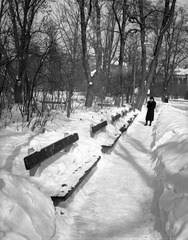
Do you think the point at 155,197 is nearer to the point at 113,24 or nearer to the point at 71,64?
the point at 71,64

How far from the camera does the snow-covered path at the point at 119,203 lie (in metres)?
3.32

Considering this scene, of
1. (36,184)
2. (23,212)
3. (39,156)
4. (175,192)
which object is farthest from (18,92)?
(23,212)

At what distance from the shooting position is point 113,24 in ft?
81.6

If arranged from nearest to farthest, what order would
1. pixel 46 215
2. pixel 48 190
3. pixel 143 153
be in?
1. pixel 46 215
2. pixel 48 190
3. pixel 143 153

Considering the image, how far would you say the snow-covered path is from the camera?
10.9 ft

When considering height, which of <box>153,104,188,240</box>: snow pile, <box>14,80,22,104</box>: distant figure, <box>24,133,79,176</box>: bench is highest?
<box>14,80,22,104</box>: distant figure

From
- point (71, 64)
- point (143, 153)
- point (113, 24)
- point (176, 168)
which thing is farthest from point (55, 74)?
point (113, 24)

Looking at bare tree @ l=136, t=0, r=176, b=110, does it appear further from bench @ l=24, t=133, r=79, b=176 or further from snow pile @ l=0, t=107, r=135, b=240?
bench @ l=24, t=133, r=79, b=176

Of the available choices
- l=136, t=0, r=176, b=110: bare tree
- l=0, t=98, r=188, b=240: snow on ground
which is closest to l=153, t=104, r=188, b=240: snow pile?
l=0, t=98, r=188, b=240: snow on ground

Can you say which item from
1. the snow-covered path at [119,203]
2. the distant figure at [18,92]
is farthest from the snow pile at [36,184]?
the distant figure at [18,92]

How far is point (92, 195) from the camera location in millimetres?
4496

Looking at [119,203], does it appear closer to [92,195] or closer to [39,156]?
[92,195]

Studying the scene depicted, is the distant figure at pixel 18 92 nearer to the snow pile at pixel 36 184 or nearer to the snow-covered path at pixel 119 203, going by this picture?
the snow pile at pixel 36 184

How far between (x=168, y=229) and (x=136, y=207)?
1057mm
